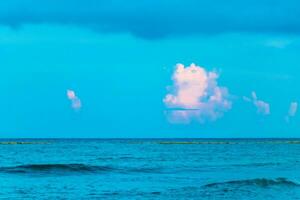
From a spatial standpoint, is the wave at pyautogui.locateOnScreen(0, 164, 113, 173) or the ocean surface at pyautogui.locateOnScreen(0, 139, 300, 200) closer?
the ocean surface at pyautogui.locateOnScreen(0, 139, 300, 200)

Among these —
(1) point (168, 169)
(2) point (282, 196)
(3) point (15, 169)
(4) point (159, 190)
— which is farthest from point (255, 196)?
(3) point (15, 169)

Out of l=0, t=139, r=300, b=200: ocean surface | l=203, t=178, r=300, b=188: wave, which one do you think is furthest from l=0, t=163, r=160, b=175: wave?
l=203, t=178, r=300, b=188: wave

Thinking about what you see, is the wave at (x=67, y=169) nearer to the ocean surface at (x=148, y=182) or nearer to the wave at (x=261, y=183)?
the ocean surface at (x=148, y=182)

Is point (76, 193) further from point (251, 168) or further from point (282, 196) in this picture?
point (251, 168)

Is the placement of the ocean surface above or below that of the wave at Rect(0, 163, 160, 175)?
below

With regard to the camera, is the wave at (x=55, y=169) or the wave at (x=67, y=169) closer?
the wave at (x=67, y=169)

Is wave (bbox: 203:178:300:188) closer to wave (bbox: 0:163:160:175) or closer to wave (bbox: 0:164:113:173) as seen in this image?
wave (bbox: 0:163:160:175)

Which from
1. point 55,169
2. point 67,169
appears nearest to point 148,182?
point 67,169

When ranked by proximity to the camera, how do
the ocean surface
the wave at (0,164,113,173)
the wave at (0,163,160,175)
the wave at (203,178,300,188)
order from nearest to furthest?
the ocean surface → the wave at (203,178,300,188) → the wave at (0,163,160,175) → the wave at (0,164,113,173)

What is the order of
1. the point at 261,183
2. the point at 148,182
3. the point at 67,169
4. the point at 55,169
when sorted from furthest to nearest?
the point at 67,169 → the point at 55,169 → the point at 148,182 → the point at 261,183

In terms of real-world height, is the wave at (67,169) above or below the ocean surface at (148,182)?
above

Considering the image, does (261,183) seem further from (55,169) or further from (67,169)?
(55,169)

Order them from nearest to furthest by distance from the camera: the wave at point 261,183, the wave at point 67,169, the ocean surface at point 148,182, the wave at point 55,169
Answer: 1. the ocean surface at point 148,182
2. the wave at point 261,183
3. the wave at point 67,169
4. the wave at point 55,169

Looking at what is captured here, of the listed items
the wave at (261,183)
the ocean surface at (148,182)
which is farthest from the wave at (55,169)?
the wave at (261,183)
